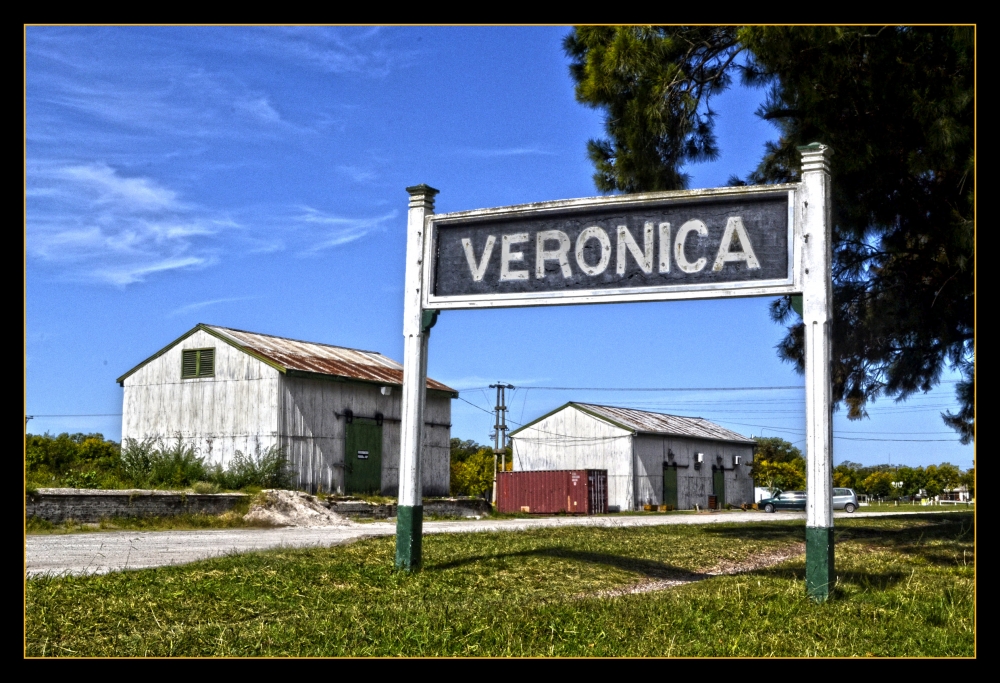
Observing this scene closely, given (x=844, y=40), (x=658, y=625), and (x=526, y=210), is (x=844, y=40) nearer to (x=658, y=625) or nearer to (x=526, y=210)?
(x=526, y=210)

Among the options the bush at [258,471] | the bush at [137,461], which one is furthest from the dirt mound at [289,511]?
the bush at [137,461]

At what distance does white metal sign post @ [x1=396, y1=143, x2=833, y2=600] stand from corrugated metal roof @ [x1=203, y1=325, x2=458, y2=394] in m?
17.9

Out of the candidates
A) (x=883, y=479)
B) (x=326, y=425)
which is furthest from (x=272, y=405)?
(x=883, y=479)

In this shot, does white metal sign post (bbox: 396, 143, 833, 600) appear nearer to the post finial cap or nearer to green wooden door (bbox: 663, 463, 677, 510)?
the post finial cap

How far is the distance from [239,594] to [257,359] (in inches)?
809

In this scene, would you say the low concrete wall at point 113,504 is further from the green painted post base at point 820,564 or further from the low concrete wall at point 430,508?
the green painted post base at point 820,564

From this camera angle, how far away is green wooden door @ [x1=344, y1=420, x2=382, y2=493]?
94.3ft

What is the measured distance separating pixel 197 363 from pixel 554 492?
18681 mm

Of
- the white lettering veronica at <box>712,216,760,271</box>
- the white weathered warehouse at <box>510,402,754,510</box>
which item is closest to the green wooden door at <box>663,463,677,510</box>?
the white weathered warehouse at <box>510,402,754,510</box>

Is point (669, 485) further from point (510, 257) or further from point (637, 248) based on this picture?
point (637, 248)

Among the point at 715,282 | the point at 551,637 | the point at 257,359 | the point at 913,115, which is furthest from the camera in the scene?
the point at 257,359

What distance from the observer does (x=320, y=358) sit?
99.6ft

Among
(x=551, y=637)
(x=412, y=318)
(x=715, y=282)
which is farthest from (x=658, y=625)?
(x=412, y=318)

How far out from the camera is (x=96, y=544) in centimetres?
1390
